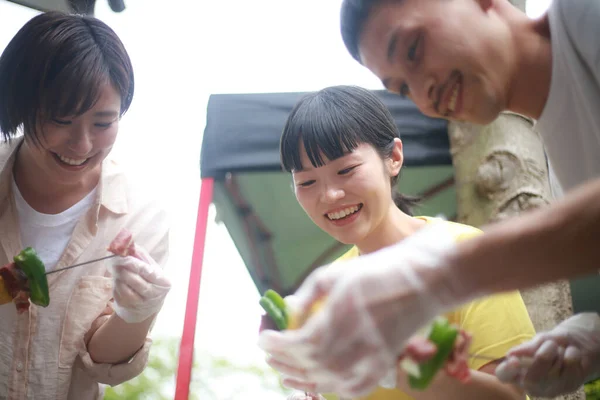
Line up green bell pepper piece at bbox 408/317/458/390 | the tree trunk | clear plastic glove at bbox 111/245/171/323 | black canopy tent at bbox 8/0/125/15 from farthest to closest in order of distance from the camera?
1. black canopy tent at bbox 8/0/125/15
2. the tree trunk
3. clear plastic glove at bbox 111/245/171/323
4. green bell pepper piece at bbox 408/317/458/390

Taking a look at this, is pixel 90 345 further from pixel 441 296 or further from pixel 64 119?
pixel 441 296

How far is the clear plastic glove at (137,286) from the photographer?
1.92 metres

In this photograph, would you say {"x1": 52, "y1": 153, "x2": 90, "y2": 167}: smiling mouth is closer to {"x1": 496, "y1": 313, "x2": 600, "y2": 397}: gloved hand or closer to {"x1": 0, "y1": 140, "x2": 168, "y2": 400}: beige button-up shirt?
{"x1": 0, "y1": 140, "x2": 168, "y2": 400}: beige button-up shirt

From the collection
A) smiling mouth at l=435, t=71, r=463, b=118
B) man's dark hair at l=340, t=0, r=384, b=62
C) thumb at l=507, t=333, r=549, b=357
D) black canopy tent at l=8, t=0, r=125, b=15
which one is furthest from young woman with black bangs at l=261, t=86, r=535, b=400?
black canopy tent at l=8, t=0, r=125, b=15

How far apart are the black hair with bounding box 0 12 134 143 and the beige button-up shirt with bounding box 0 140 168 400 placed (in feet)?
0.96

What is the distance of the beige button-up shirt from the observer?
2.05 metres

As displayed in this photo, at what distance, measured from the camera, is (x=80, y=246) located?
214 cm

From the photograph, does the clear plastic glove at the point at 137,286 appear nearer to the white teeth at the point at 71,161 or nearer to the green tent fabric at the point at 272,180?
the white teeth at the point at 71,161

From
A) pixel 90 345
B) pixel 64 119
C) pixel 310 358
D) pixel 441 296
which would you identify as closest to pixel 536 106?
pixel 441 296

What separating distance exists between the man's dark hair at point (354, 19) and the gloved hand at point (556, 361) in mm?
883

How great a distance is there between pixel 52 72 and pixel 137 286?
30.3 inches

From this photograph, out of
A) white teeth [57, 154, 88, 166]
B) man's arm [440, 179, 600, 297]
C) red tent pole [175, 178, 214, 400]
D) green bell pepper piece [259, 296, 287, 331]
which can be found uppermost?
man's arm [440, 179, 600, 297]

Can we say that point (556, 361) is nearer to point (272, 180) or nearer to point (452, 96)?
point (452, 96)

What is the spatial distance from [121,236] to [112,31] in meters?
0.79
